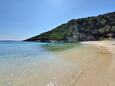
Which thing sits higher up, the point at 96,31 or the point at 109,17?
the point at 109,17

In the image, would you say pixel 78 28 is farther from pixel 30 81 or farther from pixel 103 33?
pixel 30 81

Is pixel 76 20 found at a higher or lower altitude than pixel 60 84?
higher

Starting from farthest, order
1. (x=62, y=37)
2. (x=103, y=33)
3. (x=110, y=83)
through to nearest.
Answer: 1. (x=62, y=37)
2. (x=103, y=33)
3. (x=110, y=83)

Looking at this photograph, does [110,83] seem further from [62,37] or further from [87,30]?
[62,37]

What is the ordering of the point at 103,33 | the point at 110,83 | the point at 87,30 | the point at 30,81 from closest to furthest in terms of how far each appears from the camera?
the point at 110,83 → the point at 30,81 → the point at 103,33 → the point at 87,30

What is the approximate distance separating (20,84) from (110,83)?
3.42m

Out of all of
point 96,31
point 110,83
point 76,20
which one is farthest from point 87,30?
point 110,83

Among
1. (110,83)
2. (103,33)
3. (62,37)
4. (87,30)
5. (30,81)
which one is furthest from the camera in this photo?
(62,37)

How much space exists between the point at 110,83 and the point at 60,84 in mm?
1882

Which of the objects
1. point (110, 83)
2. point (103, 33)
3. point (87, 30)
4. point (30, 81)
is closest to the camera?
point (110, 83)

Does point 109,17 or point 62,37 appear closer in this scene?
point 109,17

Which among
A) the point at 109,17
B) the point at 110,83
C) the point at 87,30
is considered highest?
the point at 109,17

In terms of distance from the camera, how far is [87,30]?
92.4 metres

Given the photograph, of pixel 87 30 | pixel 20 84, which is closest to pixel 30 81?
pixel 20 84
